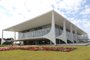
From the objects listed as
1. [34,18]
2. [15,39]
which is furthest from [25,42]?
[34,18]

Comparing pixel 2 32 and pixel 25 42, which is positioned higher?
pixel 2 32

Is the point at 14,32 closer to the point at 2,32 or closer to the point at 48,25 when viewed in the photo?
the point at 2,32

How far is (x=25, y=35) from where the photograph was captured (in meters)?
52.6

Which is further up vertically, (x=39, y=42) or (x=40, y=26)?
(x=40, y=26)

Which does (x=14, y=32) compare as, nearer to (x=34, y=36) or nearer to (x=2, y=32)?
(x=2, y=32)

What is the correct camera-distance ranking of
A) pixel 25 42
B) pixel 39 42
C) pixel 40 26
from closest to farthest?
pixel 40 26 < pixel 39 42 < pixel 25 42

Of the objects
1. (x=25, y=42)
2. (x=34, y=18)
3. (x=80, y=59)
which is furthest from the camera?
(x=25, y=42)

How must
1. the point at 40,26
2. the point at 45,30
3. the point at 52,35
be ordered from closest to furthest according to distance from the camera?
the point at 52,35 → the point at 45,30 → the point at 40,26

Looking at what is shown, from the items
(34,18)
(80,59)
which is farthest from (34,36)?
(80,59)

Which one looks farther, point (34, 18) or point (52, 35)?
point (34, 18)

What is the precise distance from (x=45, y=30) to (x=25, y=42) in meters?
15.0

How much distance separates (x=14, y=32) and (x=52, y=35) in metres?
28.1

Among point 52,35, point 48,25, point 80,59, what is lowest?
point 80,59

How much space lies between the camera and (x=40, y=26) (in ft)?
165
